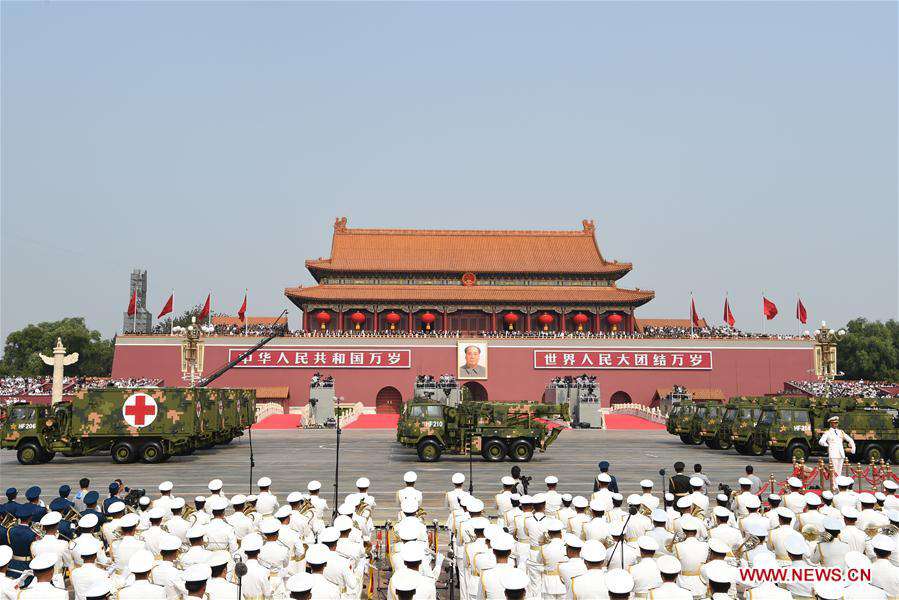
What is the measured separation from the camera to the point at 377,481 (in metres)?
20.3

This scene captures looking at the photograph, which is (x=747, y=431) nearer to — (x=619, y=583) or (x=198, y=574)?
(x=619, y=583)

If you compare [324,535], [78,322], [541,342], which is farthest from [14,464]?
[78,322]

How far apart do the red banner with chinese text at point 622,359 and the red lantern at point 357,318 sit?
1418 cm

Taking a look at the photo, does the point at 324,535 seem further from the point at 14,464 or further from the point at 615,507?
the point at 14,464

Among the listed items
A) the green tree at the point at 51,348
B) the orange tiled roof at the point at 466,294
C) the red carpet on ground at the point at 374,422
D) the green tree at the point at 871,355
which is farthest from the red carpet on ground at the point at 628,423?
the green tree at the point at 51,348

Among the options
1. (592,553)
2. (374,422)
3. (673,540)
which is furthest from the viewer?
(374,422)

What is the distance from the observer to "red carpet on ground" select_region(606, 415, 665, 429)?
42719 millimetres

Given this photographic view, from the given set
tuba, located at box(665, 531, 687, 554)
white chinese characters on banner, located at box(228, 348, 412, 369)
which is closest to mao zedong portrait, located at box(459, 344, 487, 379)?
white chinese characters on banner, located at box(228, 348, 412, 369)

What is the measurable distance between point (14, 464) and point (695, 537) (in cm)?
2302

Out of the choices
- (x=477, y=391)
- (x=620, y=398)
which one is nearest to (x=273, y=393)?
(x=477, y=391)

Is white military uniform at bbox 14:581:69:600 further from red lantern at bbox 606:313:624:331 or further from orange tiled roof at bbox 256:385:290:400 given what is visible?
red lantern at bbox 606:313:624:331

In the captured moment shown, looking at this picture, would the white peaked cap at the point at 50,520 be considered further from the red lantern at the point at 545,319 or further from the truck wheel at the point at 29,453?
the red lantern at the point at 545,319

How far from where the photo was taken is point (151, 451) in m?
24.3

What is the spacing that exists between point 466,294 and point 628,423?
1900 centimetres
